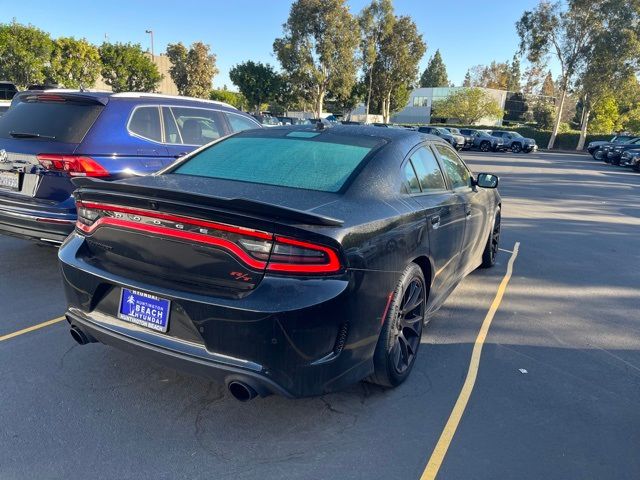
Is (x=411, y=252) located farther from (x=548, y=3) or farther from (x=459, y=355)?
(x=548, y=3)

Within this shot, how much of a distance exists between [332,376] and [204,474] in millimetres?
774

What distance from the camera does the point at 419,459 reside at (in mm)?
2639

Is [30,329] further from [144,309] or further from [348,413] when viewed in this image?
[348,413]

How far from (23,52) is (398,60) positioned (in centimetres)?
3532

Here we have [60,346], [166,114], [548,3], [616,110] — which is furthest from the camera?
[616,110]

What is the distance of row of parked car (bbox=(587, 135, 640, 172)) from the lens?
82.5ft

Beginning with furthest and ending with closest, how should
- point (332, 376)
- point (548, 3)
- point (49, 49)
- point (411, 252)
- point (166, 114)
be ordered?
point (548, 3)
point (49, 49)
point (166, 114)
point (411, 252)
point (332, 376)

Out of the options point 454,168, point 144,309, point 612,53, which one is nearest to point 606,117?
point 612,53

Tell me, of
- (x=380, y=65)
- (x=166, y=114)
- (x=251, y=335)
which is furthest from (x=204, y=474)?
(x=380, y=65)

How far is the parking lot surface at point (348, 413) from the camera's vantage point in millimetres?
2559

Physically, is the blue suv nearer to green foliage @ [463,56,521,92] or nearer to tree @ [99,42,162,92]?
tree @ [99,42,162,92]

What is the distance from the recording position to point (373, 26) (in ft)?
168

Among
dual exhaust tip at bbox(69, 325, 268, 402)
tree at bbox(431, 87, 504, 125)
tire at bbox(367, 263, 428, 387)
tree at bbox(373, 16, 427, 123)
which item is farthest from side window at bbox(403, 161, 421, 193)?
tree at bbox(431, 87, 504, 125)

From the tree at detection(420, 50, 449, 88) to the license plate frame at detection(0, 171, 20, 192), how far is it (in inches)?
4963
